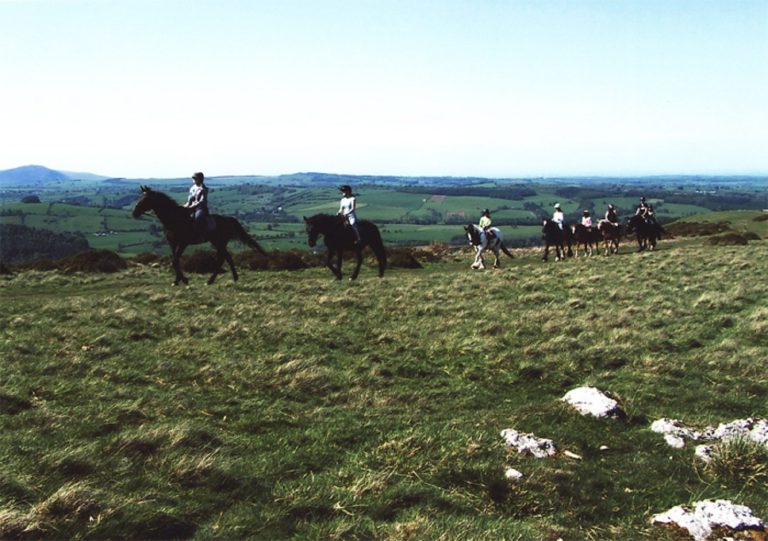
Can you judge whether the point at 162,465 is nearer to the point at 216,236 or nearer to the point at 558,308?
the point at 558,308

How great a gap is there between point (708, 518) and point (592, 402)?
10.6 feet

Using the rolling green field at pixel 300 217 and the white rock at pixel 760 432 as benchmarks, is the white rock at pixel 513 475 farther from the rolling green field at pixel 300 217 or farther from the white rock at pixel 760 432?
the rolling green field at pixel 300 217

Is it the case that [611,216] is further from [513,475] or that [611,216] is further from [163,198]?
[513,475]

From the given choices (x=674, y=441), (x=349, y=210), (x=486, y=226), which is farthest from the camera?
(x=486, y=226)

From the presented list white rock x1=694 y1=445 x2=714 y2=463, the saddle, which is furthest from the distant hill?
white rock x1=694 y1=445 x2=714 y2=463

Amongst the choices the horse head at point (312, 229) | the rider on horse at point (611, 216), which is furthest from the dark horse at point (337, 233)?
the rider on horse at point (611, 216)

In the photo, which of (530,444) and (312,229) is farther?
(312,229)

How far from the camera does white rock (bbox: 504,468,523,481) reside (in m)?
5.74

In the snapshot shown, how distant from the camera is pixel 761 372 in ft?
33.8

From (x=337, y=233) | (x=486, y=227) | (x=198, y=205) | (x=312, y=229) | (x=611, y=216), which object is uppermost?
(x=198, y=205)

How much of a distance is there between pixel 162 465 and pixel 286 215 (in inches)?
5994

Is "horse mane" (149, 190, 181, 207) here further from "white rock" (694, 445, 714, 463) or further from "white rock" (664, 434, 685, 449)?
"white rock" (694, 445, 714, 463)

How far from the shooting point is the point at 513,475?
18.9 feet

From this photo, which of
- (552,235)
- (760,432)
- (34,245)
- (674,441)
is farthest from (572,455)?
(34,245)
